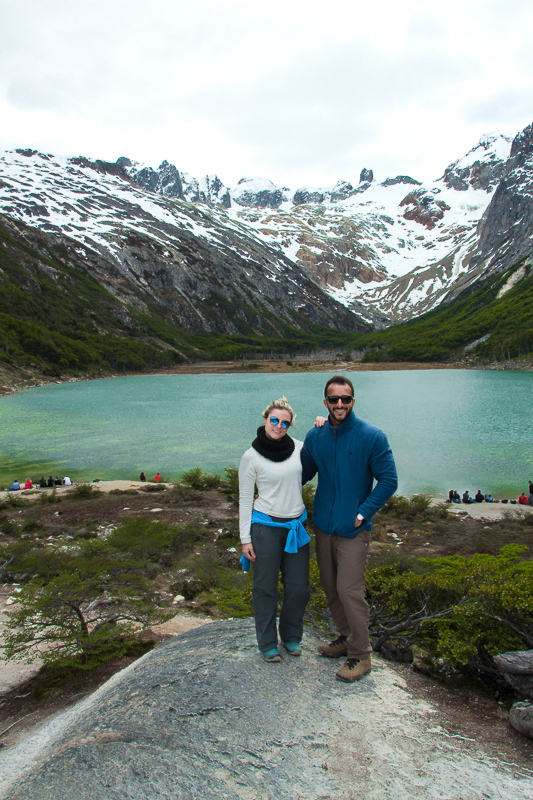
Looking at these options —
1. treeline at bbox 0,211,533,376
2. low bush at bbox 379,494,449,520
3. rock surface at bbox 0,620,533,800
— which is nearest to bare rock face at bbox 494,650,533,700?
rock surface at bbox 0,620,533,800

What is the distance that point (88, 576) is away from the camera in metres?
8.49

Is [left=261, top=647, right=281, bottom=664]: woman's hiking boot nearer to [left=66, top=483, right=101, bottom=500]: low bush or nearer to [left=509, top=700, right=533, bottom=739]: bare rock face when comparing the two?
[left=509, top=700, right=533, bottom=739]: bare rock face

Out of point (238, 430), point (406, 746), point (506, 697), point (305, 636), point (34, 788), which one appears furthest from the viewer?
point (238, 430)

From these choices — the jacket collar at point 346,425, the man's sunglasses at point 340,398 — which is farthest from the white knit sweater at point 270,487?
the man's sunglasses at point 340,398

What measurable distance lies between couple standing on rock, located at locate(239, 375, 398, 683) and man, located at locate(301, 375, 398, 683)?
0.03 ft

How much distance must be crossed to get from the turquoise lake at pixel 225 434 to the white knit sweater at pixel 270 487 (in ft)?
66.0

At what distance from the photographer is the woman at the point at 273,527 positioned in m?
4.61

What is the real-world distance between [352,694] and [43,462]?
30.5 metres

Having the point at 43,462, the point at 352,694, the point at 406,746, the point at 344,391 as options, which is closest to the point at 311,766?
the point at 406,746

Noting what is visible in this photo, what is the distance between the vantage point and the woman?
4.61 m

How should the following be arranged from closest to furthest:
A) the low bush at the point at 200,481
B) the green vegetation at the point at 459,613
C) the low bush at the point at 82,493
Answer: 1. the green vegetation at the point at 459,613
2. the low bush at the point at 82,493
3. the low bush at the point at 200,481

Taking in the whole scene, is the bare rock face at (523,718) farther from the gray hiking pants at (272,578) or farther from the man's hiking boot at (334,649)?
the gray hiking pants at (272,578)

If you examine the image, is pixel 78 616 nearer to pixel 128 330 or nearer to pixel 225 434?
pixel 225 434

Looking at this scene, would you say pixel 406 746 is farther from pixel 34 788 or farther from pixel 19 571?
pixel 19 571
